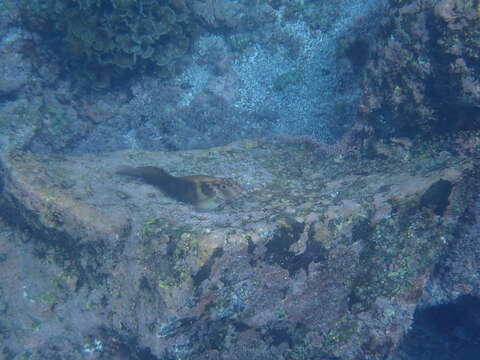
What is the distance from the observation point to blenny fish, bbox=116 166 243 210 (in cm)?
378

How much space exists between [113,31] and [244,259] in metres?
4.30

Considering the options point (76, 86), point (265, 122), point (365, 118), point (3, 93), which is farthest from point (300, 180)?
point (3, 93)

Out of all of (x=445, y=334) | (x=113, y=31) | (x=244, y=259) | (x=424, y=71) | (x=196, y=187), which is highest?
(x=113, y=31)

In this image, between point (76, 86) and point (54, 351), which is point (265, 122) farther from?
point (54, 351)

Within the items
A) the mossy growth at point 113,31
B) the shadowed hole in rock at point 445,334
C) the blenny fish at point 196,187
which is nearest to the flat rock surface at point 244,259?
the blenny fish at point 196,187

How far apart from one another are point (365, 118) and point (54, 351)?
4.74 meters

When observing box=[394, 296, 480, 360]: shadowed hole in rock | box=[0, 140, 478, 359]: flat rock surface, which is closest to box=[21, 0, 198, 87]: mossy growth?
box=[0, 140, 478, 359]: flat rock surface

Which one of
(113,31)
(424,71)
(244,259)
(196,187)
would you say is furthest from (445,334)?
(113,31)

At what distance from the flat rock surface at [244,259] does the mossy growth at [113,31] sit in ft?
8.01

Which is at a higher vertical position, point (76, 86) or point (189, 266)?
point (76, 86)

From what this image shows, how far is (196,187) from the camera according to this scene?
12.6ft

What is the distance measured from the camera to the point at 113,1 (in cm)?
508

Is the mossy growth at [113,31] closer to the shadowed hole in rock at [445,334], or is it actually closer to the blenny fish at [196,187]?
the blenny fish at [196,187]

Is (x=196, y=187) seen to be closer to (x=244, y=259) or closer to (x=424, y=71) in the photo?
(x=244, y=259)
